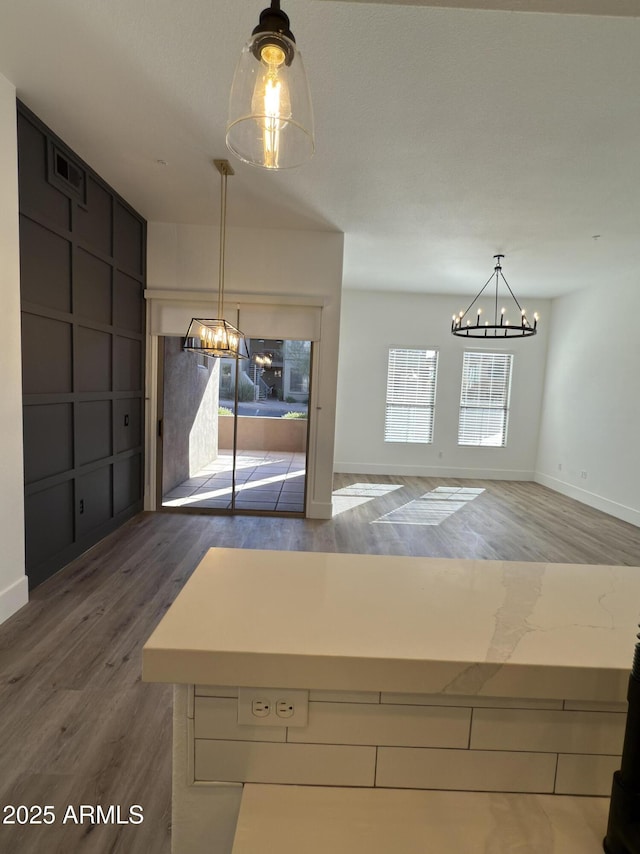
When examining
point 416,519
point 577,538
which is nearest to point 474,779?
point 416,519

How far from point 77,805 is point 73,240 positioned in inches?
134

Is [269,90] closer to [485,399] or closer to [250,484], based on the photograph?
[250,484]

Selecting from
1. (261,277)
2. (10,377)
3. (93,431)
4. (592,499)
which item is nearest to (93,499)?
(93,431)

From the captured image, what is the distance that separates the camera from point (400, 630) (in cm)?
76

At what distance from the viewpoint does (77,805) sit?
148cm

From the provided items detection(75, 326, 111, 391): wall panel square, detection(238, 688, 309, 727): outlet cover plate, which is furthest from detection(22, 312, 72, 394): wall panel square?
detection(238, 688, 309, 727): outlet cover plate

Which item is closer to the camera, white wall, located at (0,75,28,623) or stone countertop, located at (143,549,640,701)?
stone countertop, located at (143,549,640,701)

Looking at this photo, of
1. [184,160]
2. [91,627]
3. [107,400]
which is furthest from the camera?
[107,400]

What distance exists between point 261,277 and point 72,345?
2.11 metres

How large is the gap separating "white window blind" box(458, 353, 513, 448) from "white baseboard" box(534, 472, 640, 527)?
0.95 meters

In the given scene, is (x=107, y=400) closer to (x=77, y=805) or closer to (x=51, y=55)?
(x=51, y=55)

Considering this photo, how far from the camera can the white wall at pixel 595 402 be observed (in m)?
5.32

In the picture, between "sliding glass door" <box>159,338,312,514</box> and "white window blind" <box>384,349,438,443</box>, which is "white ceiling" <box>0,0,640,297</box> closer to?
"sliding glass door" <box>159,338,312,514</box>

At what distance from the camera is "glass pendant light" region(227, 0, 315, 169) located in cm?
88
